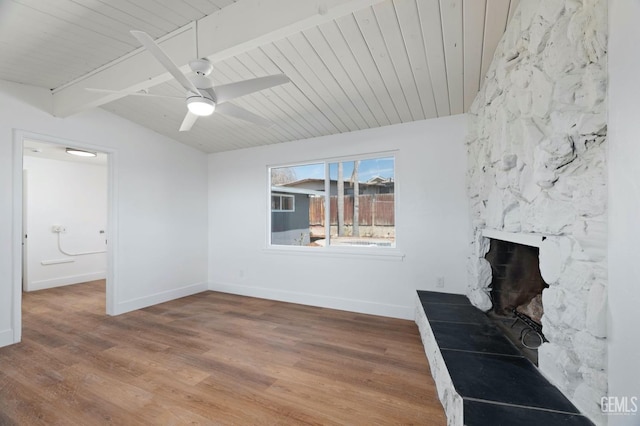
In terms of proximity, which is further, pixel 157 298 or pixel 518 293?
pixel 157 298

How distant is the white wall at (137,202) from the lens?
284cm

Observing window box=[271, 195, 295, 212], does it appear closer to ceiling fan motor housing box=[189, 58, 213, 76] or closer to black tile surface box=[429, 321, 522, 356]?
ceiling fan motor housing box=[189, 58, 213, 76]

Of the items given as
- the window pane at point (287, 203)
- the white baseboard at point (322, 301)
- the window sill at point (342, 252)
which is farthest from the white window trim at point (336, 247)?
the white baseboard at point (322, 301)

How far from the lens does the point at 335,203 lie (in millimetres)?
3988

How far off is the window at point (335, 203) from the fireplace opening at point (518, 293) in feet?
4.27

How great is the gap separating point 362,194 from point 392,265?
40.6 inches

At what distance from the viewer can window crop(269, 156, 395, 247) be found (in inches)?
145

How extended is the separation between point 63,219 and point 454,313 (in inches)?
268

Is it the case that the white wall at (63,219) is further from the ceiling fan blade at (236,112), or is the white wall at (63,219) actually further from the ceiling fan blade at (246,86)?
the ceiling fan blade at (246,86)

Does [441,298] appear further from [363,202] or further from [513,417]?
[513,417]

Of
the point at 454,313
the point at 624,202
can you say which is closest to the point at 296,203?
the point at 454,313

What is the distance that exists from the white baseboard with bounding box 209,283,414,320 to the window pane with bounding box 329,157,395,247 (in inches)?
30.4

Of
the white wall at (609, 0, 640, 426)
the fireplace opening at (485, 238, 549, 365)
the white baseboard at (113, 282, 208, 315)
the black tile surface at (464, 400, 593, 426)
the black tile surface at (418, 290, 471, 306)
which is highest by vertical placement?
the white wall at (609, 0, 640, 426)

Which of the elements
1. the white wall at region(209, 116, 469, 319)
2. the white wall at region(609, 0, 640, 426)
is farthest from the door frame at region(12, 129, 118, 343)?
the white wall at region(609, 0, 640, 426)
